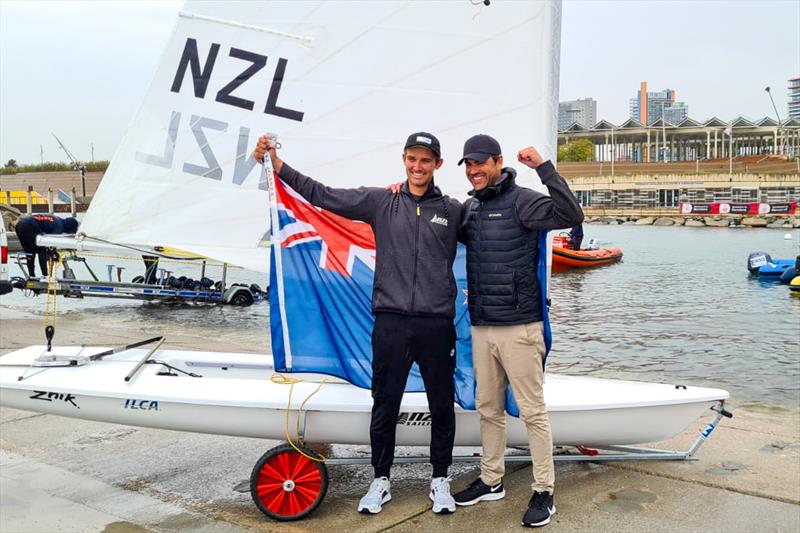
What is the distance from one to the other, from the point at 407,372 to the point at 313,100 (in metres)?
1.88

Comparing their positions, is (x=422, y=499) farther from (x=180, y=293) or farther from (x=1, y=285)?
(x=180, y=293)

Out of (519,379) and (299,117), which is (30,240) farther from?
(519,379)

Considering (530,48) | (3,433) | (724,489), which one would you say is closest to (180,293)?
(3,433)

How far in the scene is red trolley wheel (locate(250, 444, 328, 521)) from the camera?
334 cm

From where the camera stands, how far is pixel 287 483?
3354 millimetres

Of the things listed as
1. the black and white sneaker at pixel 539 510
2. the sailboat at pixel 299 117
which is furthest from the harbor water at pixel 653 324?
the black and white sneaker at pixel 539 510

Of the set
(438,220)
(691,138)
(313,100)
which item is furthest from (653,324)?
(691,138)

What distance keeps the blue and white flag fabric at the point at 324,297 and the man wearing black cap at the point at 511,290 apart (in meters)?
0.30

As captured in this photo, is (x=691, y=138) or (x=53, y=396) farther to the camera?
(x=691, y=138)

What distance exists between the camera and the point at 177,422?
3.55 meters

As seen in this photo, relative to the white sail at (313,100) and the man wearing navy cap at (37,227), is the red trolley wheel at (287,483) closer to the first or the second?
the white sail at (313,100)

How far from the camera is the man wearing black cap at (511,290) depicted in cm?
321

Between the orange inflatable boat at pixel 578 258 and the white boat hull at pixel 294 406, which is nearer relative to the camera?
the white boat hull at pixel 294 406

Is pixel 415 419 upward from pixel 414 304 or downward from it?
downward
